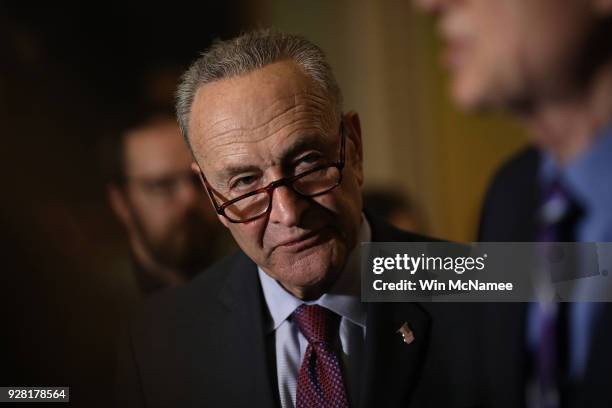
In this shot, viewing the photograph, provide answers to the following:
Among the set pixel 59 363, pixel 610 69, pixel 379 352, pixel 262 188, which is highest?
pixel 610 69

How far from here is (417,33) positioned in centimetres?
153

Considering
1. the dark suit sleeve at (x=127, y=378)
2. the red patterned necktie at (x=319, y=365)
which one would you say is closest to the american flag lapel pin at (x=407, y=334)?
the red patterned necktie at (x=319, y=365)

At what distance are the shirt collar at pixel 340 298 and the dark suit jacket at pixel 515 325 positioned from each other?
22 centimetres

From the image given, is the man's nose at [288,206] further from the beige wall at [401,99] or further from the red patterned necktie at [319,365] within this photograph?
the beige wall at [401,99]

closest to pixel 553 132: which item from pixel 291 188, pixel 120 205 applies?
pixel 291 188

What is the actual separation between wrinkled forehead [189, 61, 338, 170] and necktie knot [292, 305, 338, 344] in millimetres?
295

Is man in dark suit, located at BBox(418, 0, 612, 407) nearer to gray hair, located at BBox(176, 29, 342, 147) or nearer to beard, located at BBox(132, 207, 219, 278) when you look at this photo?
gray hair, located at BBox(176, 29, 342, 147)

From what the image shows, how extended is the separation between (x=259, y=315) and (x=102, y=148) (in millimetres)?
847

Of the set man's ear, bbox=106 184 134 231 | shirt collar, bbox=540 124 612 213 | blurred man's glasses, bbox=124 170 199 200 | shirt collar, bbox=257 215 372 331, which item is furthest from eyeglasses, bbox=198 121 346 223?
man's ear, bbox=106 184 134 231

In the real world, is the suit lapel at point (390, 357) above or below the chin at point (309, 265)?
below

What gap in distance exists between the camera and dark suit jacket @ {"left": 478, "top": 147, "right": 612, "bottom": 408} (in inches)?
35.5

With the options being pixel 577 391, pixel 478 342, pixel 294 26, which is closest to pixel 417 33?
pixel 294 26

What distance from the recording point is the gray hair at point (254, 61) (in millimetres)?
1109

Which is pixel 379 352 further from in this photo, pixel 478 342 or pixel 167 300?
pixel 167 300
